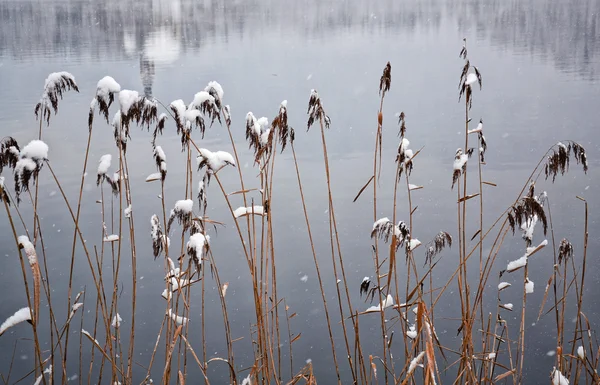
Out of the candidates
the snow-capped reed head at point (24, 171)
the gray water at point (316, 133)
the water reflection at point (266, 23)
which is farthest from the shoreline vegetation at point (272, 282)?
the water reflection at point (266, 23)

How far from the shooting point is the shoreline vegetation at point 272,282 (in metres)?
1.69

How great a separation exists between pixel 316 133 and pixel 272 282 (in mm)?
6388

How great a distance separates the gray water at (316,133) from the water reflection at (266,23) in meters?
0.18

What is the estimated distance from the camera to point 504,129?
8734 millimetres

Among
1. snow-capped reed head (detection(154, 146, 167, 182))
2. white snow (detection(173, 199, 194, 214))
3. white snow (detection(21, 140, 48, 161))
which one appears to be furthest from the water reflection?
white snow (detection(21, 140, 48, 161))

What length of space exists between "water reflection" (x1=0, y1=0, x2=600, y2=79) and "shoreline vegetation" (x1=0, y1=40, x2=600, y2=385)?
1033 cm

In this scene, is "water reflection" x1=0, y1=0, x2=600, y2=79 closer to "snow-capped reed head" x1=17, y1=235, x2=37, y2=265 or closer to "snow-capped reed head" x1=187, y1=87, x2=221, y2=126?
"snow-capped reed head" x1=187, y1=87, x2=221, y2=126

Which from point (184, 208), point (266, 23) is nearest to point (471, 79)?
point (184, 208)

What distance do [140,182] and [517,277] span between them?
4.05 m

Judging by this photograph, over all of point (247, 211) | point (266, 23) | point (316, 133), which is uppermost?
point (266, 23)

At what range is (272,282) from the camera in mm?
2643

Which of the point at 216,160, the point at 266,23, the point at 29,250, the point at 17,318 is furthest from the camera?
the point at 266,23

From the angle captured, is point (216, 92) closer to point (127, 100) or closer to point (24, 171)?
→ point (127, 100)

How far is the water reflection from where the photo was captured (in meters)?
16.8
